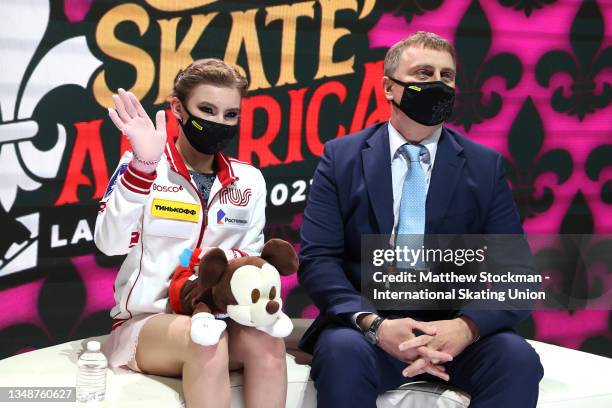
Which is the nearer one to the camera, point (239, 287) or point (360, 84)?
point (239, 287)

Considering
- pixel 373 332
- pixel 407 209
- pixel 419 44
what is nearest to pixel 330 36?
pixel 419 44

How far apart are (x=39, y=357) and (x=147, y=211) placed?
2.12 ft

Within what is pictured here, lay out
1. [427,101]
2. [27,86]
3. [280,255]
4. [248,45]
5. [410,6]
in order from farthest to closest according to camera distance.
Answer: [410,6], [248,45], [27,86], [427,101], [280,255]

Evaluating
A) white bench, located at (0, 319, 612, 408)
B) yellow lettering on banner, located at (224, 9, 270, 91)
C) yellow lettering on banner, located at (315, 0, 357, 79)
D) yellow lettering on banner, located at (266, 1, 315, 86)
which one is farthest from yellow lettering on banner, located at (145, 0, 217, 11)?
white bench, located at (0, 319, 612, 408)

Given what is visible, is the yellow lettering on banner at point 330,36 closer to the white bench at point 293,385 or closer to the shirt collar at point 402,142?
the shirt collar at point 402,142

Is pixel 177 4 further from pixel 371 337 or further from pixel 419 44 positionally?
pixel 371 337

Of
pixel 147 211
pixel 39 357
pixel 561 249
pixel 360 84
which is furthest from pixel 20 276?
pixel 561 249

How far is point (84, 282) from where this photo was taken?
144 inches

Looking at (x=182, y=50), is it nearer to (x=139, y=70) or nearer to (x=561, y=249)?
(x=139, y=70)

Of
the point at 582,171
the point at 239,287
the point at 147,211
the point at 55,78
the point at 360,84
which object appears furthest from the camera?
the point at 582,171

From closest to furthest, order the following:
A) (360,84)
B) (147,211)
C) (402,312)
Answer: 1. (147,211)
2. (402,312)
3. (360,84)

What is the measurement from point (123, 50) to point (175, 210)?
1.23 m

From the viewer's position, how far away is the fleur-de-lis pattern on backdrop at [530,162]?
167 inches

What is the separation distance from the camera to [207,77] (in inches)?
106
